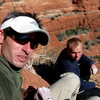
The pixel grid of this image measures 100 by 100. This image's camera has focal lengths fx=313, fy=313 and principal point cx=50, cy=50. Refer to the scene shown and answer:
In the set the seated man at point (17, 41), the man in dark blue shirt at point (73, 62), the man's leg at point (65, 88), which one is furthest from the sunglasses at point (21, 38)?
the man in dark blue shirt at point (73, 62)

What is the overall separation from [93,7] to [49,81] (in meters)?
20.7

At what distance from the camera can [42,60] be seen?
788 cm

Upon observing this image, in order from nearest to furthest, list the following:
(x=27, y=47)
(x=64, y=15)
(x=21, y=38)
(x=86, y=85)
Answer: (x=21, y=38), (x=27, y=47), (x=86, y=85), (x=64, y=15)

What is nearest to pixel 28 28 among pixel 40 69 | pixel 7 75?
pixel 7 75

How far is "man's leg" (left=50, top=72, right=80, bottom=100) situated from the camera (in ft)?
12.1

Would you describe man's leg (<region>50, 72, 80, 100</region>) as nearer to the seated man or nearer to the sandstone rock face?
the seated man

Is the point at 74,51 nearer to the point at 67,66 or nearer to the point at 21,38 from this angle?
the point at 67,66

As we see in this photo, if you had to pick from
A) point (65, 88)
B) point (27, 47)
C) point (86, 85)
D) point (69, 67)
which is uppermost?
point (27, 47)

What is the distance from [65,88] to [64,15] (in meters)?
20.5

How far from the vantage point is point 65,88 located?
3725 millimetres

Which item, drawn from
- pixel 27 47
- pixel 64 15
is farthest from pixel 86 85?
pixel 64 15

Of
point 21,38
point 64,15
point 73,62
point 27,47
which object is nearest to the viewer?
point 21,38

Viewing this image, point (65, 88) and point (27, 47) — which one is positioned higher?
point (27, 47)

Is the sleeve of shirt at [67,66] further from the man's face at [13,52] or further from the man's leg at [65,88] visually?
the man's face at [13,52]
